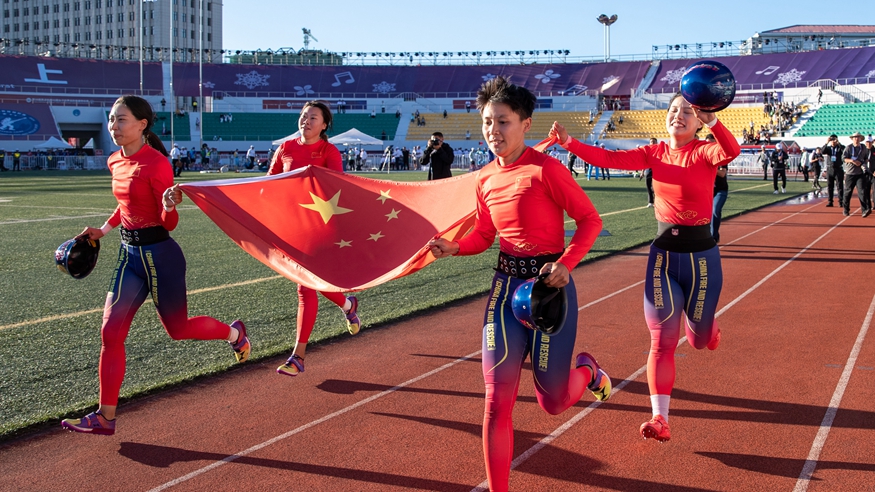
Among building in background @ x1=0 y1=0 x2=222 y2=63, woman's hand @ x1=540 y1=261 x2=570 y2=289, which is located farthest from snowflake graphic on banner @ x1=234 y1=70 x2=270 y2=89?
woman's hand @ x1=540 y1=261 x2=570 y2=289

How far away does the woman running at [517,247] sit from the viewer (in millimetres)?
3611

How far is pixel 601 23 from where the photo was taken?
252 feet

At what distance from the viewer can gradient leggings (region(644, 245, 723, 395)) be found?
4770mm

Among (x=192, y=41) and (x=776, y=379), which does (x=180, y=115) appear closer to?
(x=776, y=379)

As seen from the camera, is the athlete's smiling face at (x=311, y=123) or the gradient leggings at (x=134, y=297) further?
the athlete's smiling face at (x=311, y=123)

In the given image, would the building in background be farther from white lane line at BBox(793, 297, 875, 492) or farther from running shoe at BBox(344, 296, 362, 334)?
white lane line at BBox(793, 297, 875, 492)


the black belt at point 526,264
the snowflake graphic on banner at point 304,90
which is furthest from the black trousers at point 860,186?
the snowflake graphic on banner at point 304,90

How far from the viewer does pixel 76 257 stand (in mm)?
5168

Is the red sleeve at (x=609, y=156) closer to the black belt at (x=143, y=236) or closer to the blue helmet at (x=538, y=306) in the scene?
the blue helmet at (x=538, y=306)

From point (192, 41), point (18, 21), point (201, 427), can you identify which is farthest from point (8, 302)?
point (18, 21)

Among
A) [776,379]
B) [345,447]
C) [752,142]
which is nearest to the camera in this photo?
[345,447]

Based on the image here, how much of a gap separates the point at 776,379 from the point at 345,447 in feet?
11.5

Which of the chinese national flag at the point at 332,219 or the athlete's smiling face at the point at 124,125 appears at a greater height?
the athlete's smiling face at the point at 124,125

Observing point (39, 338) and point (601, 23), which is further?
point (601, 23)
